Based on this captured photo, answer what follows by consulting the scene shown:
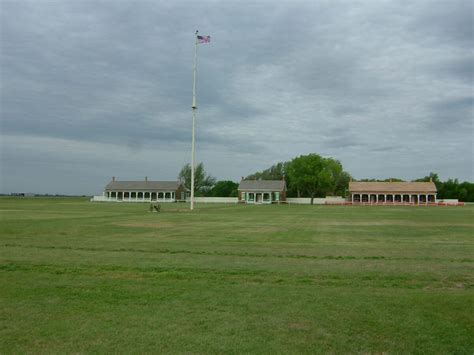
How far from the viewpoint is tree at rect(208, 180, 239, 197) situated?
114206 millimetres

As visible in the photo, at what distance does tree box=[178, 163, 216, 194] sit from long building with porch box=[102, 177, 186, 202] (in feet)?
33.0

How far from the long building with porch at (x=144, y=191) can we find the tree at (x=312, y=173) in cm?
2747

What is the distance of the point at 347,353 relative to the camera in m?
5.02

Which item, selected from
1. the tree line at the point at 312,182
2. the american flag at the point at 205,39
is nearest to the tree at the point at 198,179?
the tree line at the point at 312,182

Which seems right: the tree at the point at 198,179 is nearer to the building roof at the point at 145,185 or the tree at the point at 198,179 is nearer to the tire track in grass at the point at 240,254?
the building roof at the point at 145,185

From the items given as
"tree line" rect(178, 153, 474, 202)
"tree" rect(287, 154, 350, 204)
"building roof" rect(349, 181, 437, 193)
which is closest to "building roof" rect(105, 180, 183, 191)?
"tree line" rect(178, 153, 474, 202)

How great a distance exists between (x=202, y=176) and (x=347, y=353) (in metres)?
115

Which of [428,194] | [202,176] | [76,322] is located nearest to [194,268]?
[76,322]

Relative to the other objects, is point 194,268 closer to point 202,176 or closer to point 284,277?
point 284,277

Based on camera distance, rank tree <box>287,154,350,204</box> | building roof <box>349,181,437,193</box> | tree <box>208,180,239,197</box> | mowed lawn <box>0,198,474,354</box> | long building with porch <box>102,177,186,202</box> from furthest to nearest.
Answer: tree <box>208,180,239,197</box>
long building with porch <box>102,177,186,202</box>
tree <box>287,154,350,204</box>
building roof <box>349,181,437,193</box>
mowed lawn <box>0,198,474,354</box>

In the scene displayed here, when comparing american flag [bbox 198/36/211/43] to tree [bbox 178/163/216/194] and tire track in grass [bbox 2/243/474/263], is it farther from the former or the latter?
tree [bbox 178/163/216/194]

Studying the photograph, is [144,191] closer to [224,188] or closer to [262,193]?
[224,188]

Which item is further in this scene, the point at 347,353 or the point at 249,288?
the point at 249,288

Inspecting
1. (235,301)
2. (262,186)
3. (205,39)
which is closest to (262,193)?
(262,186)
